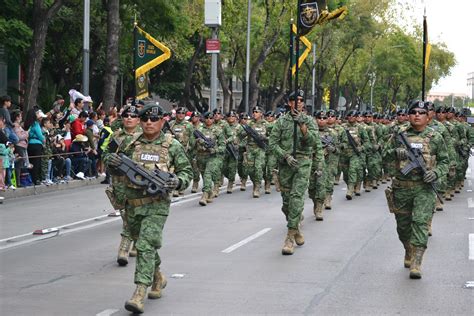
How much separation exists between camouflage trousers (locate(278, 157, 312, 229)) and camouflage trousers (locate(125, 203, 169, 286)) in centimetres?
352

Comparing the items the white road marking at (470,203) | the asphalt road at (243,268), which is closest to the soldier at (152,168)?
the asphalt road at (243,268)

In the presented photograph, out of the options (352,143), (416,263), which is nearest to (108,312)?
(416,263)

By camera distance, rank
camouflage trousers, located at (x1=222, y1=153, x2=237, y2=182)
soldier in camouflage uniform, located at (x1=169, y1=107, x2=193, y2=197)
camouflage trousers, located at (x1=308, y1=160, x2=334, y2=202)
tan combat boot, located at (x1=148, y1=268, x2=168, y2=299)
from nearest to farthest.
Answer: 1. tan combat boot, located at (x1=148, y1=268, x2=168, y2=299)
2. camouflage trousers, located at (x1=308, y1=160, x2=334, y2=202)
3. soldier in camouflage uniform, located at (x1=169, y1=107, x2=193, y2=197)
4. camouflage trousers, located at (x1=222, y1=153, x2=237, y2=182)

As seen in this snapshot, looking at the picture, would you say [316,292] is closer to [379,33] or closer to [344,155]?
[344,155]

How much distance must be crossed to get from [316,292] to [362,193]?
13.5 metres

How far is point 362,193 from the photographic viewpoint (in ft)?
73.9

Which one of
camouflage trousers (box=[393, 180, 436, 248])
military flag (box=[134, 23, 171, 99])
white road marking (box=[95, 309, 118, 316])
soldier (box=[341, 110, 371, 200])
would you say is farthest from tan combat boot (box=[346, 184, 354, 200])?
white road marking (box=[95, 309, 118, 316])

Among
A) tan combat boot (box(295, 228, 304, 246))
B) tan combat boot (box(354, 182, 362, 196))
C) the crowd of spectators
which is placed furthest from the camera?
tan combat boot (box(354, 182, 362, 196))

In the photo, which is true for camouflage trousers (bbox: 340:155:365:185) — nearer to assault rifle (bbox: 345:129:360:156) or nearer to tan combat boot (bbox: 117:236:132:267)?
assault rifle (bbox: 345:129:360:156)

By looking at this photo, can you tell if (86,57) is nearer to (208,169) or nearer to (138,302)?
(208,169)

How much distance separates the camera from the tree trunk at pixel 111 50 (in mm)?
29391

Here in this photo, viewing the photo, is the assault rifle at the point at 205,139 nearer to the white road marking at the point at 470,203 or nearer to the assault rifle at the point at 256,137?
the assault rifle at the point at 256,137

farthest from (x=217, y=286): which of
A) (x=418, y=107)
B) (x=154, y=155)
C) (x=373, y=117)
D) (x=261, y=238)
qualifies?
(x=373, y=117)

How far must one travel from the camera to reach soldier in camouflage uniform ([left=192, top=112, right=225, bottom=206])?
18719mm
